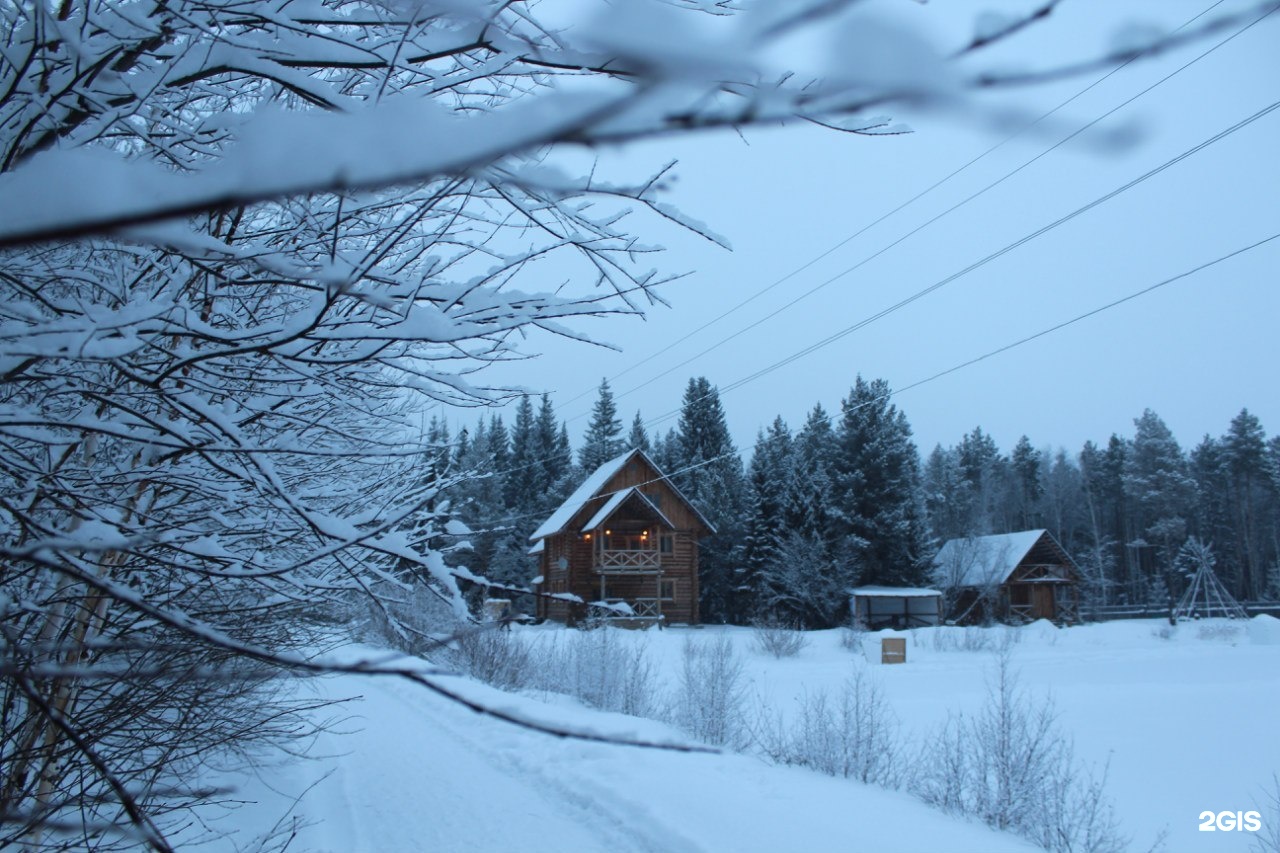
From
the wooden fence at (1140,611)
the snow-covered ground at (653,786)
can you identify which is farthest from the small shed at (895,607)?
the snow-covered ground at (653,786)

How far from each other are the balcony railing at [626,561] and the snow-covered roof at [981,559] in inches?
563

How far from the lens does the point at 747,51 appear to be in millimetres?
492

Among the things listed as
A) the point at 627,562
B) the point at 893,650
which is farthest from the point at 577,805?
the point at 627,562

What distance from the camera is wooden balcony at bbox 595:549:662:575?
3077 cm

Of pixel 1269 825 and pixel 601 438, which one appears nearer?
pixel 1269 825

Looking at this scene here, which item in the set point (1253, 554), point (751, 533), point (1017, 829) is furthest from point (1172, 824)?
point (1253, 554)

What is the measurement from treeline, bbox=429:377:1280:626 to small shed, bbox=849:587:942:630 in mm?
935

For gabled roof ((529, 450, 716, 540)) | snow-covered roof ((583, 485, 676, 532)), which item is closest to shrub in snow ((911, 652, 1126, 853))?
snow-covered roof ((583, 485, 676, 532))

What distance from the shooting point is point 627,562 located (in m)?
31.3

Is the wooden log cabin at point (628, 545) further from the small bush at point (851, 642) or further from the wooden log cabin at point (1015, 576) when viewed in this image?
the wooden log cabin at point (1015, 576)

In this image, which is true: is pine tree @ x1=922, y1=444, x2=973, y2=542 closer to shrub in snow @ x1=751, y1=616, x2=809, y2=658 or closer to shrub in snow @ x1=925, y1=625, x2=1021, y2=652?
shrub in snow @ x1=925, y1=625, x2=1021, y2=652

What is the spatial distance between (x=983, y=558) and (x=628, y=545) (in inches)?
726

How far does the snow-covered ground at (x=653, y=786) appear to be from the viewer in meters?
5.58

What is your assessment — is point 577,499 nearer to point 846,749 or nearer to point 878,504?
point 878,504
